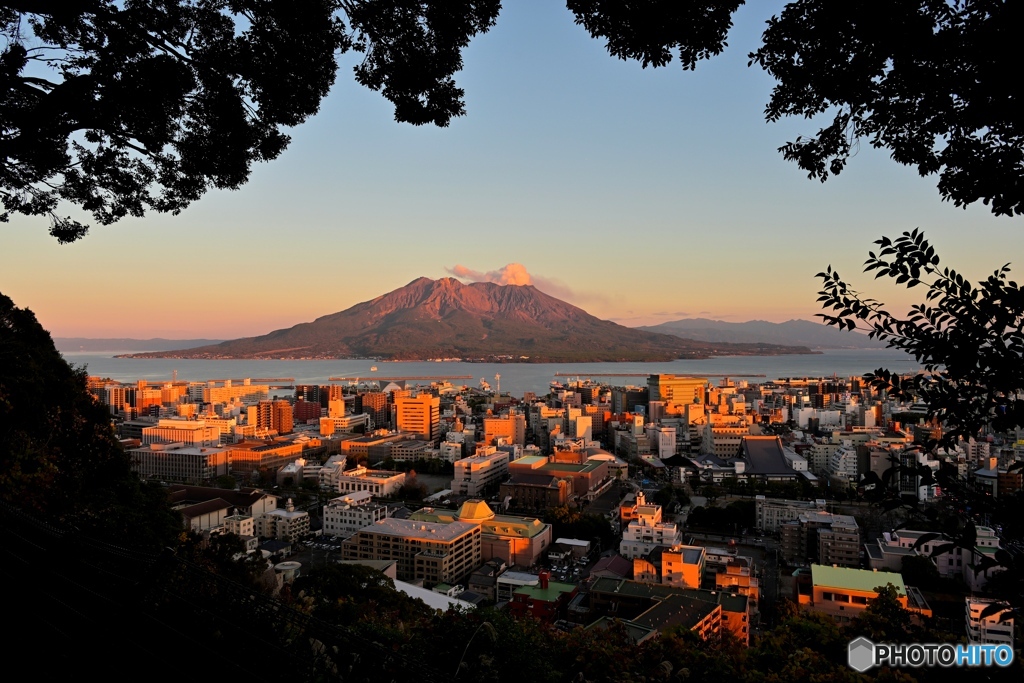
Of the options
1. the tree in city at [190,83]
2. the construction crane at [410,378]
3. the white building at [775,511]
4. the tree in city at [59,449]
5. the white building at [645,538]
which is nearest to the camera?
the tree in city at [190,83]

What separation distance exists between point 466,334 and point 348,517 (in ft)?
175

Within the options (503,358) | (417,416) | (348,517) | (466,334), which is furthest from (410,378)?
(348,517)

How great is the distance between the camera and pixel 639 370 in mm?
51719

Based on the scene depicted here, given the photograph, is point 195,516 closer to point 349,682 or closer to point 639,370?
point 349,682

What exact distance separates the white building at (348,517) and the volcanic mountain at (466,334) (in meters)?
44.6

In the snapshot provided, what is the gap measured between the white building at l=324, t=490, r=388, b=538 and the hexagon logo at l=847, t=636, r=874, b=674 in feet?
24.7

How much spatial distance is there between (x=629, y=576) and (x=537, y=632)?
490 centimetres

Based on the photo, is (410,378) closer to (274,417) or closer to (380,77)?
(274,417)

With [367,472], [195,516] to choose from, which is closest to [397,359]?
[367,472]

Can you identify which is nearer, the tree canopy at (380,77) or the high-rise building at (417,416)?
the tree canopy at (380,77)

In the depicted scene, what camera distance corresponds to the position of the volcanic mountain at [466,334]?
190 feet

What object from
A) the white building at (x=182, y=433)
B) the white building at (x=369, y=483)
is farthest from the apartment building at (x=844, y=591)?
the white building at (x=182, y=433)

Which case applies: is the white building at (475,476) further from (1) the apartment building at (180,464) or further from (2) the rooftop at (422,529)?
(1) the apartment building at (180,464)

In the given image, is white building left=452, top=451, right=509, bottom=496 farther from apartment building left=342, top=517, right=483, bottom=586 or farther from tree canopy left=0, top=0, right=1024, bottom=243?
tree canopy left=0, top=0, right=1024, bottom=243
